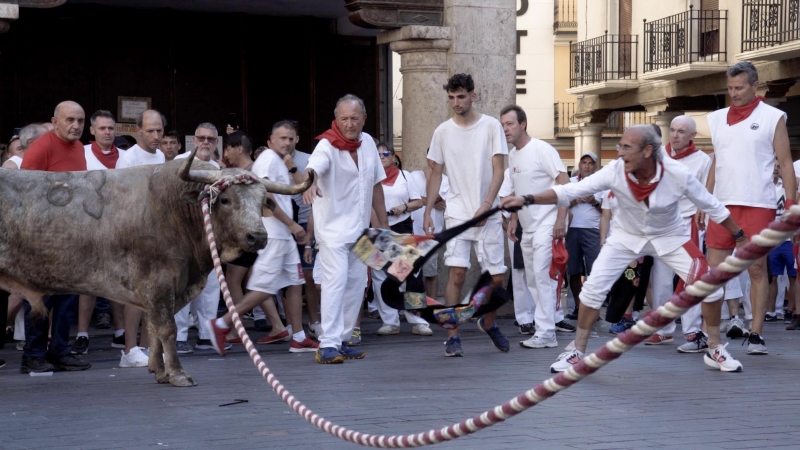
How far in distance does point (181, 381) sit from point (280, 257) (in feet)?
7.43

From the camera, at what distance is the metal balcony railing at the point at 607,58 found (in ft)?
111

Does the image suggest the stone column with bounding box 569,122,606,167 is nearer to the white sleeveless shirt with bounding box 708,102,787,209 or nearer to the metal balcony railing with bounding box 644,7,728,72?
the metal balcony railing with bounding box 644,7,728,72

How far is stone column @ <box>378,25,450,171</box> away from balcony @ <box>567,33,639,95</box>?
20.6 m

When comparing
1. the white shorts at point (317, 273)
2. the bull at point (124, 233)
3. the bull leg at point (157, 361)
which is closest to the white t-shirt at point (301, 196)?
the white shorts at point (317, 273)

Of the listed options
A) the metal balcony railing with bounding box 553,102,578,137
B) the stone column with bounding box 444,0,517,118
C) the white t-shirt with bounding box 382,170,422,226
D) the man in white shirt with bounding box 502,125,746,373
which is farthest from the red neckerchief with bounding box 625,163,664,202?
the metal balcony railing with bounding box 553,102,578,137

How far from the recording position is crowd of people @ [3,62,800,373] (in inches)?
327

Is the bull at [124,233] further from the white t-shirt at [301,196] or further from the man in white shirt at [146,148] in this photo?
the white t-shirt at [301,196]

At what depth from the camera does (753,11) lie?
27.5m

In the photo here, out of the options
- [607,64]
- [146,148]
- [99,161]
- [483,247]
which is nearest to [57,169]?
[99,161]

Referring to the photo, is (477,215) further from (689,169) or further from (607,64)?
(607,64)

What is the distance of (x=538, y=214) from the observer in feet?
33.4

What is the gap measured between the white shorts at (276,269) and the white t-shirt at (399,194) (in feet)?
7.06

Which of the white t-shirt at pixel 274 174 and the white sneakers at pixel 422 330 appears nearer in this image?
the white t-shirt at pixel 274 174

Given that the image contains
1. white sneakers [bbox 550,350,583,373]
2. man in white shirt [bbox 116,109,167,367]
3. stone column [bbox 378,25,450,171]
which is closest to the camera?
white sneakers [bbox 550,350,583,373]
